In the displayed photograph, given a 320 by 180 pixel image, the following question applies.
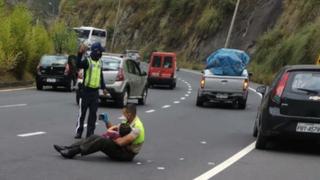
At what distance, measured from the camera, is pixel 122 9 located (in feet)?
333

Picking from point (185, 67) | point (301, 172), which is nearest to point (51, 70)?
point (301, 172)

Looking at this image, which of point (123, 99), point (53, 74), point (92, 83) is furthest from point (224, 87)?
point (92, 83)

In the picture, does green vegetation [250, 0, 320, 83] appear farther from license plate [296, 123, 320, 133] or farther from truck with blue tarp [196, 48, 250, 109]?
license plate [296, 123, 320, 133]

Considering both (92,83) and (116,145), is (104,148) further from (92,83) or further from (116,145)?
(92,83)

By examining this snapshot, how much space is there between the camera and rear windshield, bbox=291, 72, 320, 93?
1239cm

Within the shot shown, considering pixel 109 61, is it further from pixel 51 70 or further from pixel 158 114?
pixel 51 70

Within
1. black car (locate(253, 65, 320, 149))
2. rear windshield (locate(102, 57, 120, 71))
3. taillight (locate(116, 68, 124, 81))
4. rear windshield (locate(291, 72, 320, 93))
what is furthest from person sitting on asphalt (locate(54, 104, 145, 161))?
rear windshield (locate(102, 57, 120, 71))

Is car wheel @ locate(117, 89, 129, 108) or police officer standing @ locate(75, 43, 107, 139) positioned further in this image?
car wheel @ locate(117, 89, 129, 108)

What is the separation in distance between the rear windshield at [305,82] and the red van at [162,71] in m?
25.9

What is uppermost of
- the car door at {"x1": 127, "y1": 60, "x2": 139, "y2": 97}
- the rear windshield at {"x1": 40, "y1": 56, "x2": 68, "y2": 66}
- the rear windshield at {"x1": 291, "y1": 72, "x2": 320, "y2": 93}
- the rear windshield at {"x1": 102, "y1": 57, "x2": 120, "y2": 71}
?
the rear windshield at {"x1": 291, "y1": 72, "x2": 320, "y2": 93}

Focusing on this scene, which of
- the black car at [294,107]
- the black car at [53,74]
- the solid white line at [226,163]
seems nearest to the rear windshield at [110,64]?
the black car at [53,74]

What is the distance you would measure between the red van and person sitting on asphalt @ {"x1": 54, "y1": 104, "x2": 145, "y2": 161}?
91.2ft

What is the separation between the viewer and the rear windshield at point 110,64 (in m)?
22.1

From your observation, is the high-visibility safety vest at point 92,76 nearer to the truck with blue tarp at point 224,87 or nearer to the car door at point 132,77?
the car door at point 132,77
